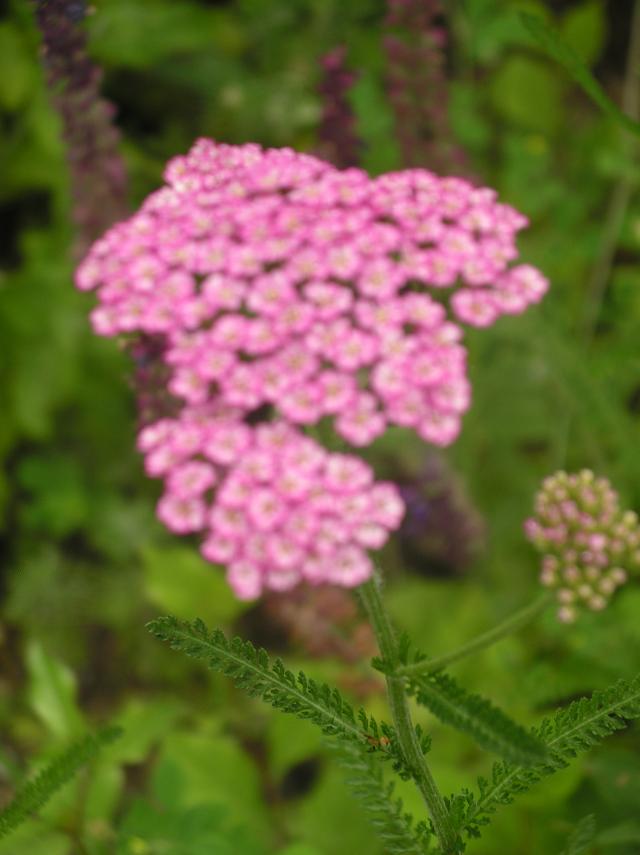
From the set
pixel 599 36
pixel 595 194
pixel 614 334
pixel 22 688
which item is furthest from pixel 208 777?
pixel 599 36

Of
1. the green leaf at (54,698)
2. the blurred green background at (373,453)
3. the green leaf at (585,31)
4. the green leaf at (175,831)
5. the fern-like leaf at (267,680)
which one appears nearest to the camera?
the fern-like leaf at (267,680)

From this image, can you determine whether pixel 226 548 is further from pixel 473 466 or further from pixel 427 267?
pixel 473 466

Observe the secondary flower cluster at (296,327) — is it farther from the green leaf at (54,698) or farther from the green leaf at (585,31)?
the green leaf at (585,31)

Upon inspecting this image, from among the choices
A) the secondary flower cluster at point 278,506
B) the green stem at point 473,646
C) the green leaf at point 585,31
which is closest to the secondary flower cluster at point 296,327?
the secondary flower cluster at point 278,506

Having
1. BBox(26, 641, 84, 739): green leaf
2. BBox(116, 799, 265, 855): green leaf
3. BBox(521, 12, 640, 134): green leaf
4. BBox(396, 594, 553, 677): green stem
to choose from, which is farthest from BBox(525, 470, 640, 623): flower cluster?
BBox(26, 641, 84, 739): green leaf

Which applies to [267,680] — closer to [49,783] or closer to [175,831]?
[49,783]
